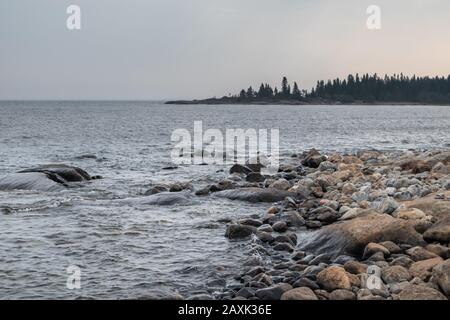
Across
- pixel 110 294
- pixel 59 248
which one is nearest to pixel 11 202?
pixel 59 248

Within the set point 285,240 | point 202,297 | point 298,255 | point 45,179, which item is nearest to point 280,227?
point 285,240

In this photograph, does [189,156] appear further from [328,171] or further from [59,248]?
[59,248]

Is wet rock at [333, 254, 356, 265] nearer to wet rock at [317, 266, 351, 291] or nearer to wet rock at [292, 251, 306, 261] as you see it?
wet rock at [292, 251, 306, 261]

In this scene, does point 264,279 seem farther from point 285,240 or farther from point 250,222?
point 250,222

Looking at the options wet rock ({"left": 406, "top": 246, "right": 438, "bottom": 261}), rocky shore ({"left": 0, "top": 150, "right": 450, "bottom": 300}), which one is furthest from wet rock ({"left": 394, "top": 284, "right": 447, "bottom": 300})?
wet rock ({"left": 406, "top": 246, "right": 438, "bottom": 261})

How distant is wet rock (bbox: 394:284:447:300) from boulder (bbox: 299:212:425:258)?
264cm

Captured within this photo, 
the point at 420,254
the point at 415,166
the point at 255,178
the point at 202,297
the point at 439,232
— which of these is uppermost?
the point at 415,166

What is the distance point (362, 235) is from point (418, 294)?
310cm

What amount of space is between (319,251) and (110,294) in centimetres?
452

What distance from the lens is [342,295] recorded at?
26.2ft

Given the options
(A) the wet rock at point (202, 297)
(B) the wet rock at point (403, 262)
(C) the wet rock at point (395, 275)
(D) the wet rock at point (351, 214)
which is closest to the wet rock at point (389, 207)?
(D) the wet rock at point (351, 214)

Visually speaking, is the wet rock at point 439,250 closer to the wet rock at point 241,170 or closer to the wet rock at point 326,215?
the wet rock at point 326,215

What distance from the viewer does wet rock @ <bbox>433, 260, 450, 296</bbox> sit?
7.64 metres

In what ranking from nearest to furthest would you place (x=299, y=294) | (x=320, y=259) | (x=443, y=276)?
(x=443, y=276)
(x=299, y=294)
(x=320, y=259)
